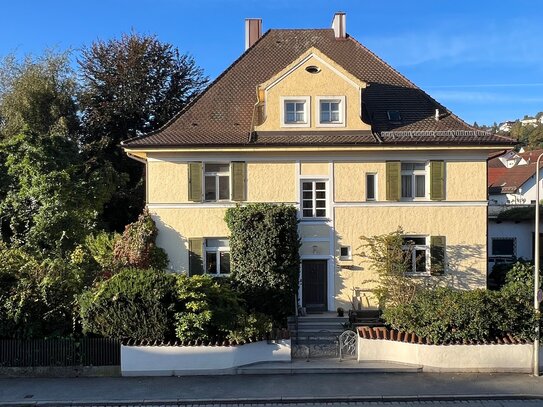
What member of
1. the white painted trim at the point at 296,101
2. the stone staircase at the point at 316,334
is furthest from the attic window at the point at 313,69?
the stone staircase at the point at 316,334

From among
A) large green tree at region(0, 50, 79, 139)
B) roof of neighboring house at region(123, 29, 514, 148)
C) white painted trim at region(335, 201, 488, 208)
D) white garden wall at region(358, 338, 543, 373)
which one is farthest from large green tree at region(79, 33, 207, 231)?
white garden wall at region(358, 338, 543, 373)

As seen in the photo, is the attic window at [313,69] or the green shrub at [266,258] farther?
the attic window at [313,69]

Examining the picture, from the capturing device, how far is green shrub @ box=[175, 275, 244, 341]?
14844 millimetres

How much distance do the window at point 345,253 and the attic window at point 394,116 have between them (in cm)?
539

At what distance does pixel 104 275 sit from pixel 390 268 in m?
10.0

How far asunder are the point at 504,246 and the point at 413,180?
9879 millimetres

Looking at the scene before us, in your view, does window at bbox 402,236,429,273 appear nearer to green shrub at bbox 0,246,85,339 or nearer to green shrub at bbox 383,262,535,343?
green shrub at bbox 383,262,535,343

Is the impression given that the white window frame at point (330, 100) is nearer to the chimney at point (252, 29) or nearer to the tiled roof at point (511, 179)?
the chimney at point (252, 29)

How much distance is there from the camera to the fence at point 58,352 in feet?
48.1

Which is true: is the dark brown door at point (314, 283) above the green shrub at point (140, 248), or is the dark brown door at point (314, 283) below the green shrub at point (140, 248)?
below

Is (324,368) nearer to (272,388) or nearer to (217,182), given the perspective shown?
(272,388)

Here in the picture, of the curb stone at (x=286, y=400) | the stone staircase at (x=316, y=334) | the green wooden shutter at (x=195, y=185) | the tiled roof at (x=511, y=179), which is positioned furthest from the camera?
the tiled roof at (x=511, y=179)

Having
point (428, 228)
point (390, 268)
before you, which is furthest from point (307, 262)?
point (428, 228)

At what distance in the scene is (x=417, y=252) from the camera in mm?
19641
